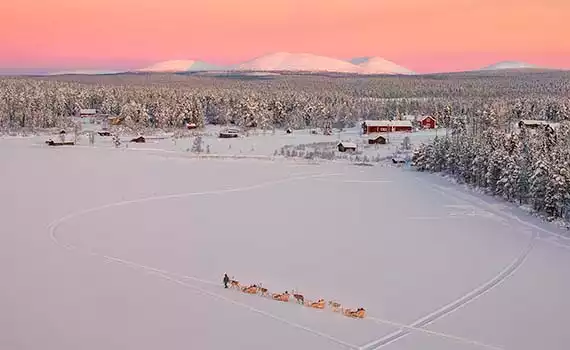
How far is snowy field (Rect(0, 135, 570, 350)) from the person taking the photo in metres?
13.6

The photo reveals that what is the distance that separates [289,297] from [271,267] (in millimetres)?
3097

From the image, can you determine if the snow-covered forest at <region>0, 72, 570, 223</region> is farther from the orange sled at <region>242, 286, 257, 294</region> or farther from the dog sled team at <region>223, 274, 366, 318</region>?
the orange sled at <region>242, 286, 257, 294</region>

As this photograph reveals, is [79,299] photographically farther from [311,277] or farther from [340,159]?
[340,159]

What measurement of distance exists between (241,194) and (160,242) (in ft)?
38.2

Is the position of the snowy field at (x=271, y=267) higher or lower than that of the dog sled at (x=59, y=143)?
lower

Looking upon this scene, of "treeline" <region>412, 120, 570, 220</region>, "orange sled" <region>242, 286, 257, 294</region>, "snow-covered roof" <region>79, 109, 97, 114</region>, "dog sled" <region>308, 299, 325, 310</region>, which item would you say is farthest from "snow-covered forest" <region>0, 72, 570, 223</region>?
"orange sled" <region>242, 286, 257, 294</region>

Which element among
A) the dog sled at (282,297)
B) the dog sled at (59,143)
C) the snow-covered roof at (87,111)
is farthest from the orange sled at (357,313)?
the snow-covered roof at (87,111)

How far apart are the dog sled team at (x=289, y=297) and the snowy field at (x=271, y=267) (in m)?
0.26

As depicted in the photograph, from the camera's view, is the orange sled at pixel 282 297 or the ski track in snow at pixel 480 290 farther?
the orange sled at pixel 282 297

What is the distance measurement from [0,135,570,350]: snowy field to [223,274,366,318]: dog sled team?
0.85 feet

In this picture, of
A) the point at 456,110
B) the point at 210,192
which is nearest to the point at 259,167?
the point at 210,192

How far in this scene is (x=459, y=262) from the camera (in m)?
19.7

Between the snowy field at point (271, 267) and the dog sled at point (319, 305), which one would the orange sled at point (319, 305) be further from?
the snowy field at point (271, 267)

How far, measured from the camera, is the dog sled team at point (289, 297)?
1460 centimetres
